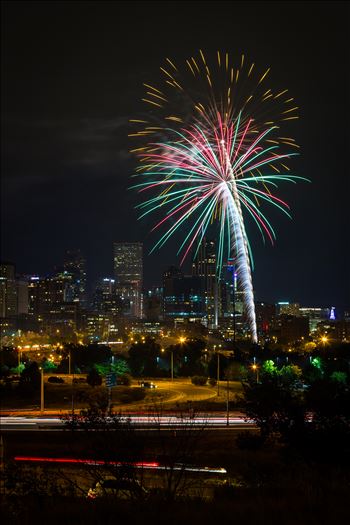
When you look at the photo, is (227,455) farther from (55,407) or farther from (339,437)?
(55,407)

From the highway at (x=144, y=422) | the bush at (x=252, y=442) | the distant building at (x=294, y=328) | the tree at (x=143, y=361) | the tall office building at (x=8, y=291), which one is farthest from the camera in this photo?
the tall office building at (x=8, y=291)

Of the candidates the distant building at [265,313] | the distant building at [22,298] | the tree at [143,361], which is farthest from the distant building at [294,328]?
the distant building at [22,298]

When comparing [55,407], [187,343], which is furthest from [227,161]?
[187,343]

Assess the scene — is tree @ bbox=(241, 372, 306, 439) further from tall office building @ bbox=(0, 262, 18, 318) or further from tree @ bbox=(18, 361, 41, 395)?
tall office building @ bbox=(0, 262, 18, 318)

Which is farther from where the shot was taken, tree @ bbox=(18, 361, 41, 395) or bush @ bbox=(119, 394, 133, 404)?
tree @ bbox=(18, 361, 41, 395)

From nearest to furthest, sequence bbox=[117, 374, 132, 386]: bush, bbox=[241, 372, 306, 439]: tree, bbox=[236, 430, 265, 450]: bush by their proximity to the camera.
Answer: bbox=[241, 372, 306, 439]: tree, bbox=[236, 430, 265, 450]: bush, bbox=[117, 374, 132, 386]: bush

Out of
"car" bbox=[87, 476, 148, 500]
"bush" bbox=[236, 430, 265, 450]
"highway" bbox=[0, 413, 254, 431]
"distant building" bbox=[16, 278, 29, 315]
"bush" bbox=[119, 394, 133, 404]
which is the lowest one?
"bush" bbox=[119, 394, 133, 404]

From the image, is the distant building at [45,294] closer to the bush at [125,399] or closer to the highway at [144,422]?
the bush at [125,399]

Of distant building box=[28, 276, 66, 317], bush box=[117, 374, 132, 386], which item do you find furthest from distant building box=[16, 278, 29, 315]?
bush box=[117, 374, 132, 386]
